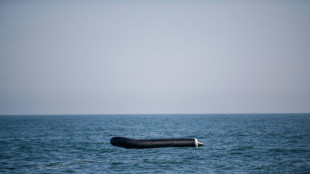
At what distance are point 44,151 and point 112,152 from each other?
11369 millimetres

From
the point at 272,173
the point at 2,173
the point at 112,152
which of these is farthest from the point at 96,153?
the point at 272,173

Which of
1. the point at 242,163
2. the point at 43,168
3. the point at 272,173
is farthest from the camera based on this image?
the point at 242,163

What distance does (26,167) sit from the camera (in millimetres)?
37281

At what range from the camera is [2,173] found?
34031 mm

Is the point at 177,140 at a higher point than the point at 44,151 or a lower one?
higher

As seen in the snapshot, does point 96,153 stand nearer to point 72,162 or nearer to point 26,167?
point 72,162

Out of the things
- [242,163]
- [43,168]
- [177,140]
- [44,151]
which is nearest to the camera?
[177,140]

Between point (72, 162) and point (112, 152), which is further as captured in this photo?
A: point (112, 152)

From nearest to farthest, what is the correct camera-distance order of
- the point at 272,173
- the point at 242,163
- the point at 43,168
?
the point at 272,173, the point at 43,168, the point at 242,163

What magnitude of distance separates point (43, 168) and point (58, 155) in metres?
9.72

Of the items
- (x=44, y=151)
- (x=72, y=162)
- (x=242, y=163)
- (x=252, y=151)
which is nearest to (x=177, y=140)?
(x=242, y=163)

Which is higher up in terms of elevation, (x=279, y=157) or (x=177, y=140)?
(x=177, y=140)

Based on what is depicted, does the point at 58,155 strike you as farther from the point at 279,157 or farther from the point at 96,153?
the point at 279,157

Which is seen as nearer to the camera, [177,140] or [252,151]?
[177,140]
